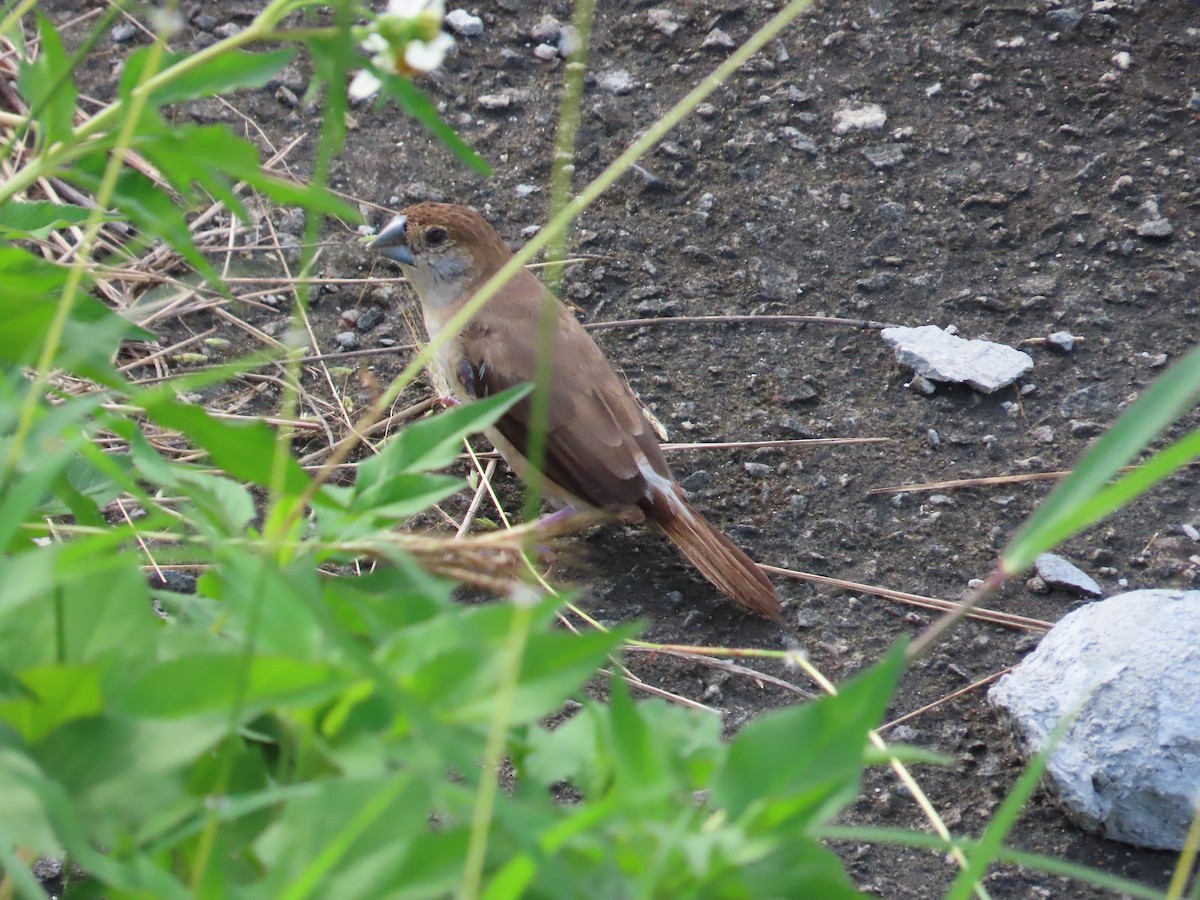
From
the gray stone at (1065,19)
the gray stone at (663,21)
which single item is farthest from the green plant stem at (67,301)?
the gray stone at (1065,19)

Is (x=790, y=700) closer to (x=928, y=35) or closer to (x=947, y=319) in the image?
(x=947, y=319)

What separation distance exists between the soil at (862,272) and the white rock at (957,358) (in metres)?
0.06

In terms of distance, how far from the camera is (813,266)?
4.84 meters

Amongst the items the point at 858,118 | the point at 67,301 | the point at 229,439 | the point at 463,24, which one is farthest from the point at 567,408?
the point at 67,301

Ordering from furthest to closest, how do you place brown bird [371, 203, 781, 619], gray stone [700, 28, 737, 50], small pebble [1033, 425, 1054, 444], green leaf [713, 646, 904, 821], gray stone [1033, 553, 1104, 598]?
gray stone [700, 28, 737, 50]
small pebble [1033, 425, 1054, 444]
brown bird [371, 203, 781, 619]
gray stone [1033, 553, 1104, 598]
green leaf [713, 646, 904, 821]

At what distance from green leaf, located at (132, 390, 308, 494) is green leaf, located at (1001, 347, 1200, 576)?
81 centimetres

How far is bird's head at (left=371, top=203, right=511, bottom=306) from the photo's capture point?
4.65 meters

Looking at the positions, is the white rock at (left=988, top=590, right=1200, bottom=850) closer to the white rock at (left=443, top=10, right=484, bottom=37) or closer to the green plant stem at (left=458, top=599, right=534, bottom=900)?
the green plant stem at (left=458, top=599, right=534, bottom=900)

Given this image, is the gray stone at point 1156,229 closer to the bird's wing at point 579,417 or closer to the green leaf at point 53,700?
the bird's wing at point 579,417

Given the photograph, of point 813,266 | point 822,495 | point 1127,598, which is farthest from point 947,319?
point 1127,598

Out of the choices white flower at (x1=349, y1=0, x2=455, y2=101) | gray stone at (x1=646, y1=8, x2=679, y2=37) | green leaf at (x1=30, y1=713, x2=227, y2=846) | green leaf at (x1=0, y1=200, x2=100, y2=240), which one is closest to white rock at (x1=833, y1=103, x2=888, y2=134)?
gray stone at (x1=646, y1=8, x2=679, y2=37)

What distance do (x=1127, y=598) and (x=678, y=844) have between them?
2170 millimetres

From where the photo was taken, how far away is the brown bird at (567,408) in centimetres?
385

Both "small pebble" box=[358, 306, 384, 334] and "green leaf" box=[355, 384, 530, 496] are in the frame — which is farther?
"small pebble" box=[358, 306, 384, 334]
